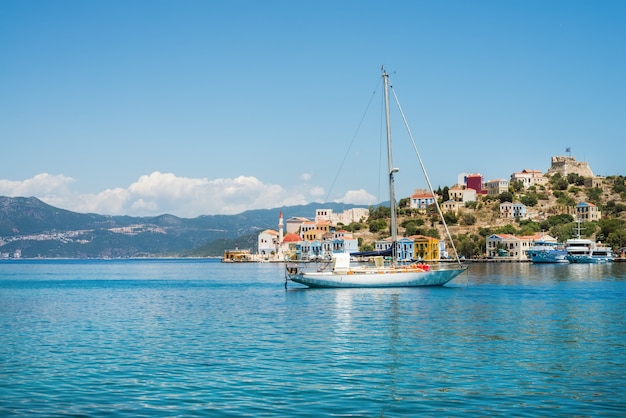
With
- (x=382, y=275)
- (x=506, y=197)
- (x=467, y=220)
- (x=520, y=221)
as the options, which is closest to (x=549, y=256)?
(x=467, y=220)

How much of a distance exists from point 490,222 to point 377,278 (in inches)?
4942

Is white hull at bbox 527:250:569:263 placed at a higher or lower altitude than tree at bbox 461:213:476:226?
lower

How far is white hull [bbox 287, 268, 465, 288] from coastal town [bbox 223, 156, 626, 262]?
88.3m

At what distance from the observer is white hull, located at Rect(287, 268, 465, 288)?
52250 mm

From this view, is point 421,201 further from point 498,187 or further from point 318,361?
point 318,361

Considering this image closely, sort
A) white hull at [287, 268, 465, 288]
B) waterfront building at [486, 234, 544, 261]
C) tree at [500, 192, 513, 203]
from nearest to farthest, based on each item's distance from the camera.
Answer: white hull at [287, 268, 465, 288], waterfront building at [486, 234, 544, 261], tree at [500, 192, 513, 203]

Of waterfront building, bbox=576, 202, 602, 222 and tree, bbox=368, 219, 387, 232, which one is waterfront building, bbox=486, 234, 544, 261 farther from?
tree, bbox=368, 219, 387, 232

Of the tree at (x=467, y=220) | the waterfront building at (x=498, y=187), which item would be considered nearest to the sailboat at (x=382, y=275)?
the tree at (x=467, y=220)

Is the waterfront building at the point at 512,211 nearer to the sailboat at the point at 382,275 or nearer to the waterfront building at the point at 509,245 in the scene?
the waterfront building at the point at 509,245

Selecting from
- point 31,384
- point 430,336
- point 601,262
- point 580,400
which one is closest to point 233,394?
point 31,384

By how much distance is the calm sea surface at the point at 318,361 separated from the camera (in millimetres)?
15102

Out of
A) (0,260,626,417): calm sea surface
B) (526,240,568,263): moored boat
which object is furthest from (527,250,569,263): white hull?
(0,260,626,417): calm sea surface

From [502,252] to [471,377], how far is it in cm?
13507

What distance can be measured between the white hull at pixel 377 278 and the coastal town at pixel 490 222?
88.3 m
